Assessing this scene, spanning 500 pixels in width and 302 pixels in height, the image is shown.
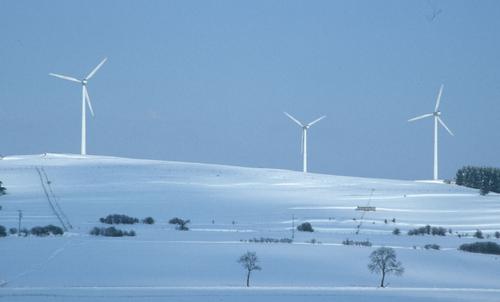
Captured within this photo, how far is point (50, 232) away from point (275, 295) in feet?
75.1

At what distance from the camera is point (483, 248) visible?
2090 inches

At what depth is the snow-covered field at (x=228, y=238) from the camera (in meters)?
37.5

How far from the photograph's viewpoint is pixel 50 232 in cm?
5466

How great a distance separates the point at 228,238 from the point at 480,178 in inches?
2103

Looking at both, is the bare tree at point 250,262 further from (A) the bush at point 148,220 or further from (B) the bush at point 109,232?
(A) the bush at point 148,220

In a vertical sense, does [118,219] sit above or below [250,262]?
above

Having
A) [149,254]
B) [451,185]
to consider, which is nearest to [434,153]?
[451,185]

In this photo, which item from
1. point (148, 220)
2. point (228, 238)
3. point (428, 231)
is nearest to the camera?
point (228, 238)

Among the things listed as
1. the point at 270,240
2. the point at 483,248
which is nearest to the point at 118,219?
the point at 270,240

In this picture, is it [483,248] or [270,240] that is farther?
[270,240]

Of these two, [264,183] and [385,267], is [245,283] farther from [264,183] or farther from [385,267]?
[264,183]

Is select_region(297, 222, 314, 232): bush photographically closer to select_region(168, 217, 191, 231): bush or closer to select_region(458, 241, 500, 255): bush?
select_region(168, 217, 191, 231): bush

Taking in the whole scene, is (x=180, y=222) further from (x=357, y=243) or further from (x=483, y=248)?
(x=483, y=248)

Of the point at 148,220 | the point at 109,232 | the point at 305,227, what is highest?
the point at 148,220
